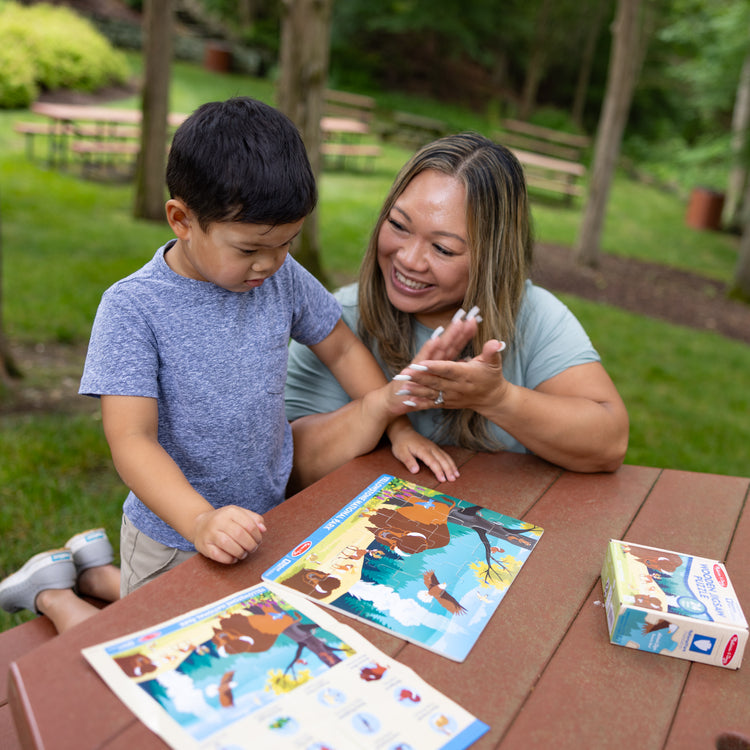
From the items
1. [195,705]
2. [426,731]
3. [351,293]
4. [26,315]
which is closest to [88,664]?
[195,705]

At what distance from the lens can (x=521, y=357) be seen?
1960 millimetres

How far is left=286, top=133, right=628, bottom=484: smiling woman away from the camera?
1.75 m

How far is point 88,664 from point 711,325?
7.30m

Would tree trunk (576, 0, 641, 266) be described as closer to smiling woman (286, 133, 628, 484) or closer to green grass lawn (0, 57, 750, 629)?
green grass lawn (0, 57, 750, 629)

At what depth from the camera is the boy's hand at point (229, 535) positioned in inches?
48.8

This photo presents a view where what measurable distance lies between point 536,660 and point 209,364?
2.76 ft

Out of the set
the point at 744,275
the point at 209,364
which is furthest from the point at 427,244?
the point at 744,275

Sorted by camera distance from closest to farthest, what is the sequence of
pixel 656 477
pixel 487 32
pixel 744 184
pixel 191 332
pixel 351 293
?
1. pixel 191 332
2. pixel 656 477
3. pixel 351 293
4. pixel 744 184
5. pixel 487 32

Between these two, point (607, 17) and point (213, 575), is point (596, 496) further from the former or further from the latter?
point (607, 17)

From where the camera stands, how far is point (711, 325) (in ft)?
23.9

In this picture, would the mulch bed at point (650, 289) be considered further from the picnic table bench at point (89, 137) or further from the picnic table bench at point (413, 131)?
the picnic table bench at point (413, 131)

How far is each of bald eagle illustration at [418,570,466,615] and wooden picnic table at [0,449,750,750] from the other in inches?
2.4

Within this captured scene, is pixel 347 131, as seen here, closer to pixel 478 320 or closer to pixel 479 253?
pixel 479 253

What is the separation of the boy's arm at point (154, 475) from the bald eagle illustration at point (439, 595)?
0.29 m
